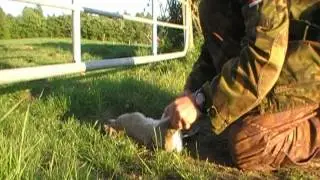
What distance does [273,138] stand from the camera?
3.05m

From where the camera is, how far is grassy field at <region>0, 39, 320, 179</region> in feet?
7.65

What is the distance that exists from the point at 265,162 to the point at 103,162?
882 millimetres

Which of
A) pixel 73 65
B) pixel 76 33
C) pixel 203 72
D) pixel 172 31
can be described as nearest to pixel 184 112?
pixel 203 72

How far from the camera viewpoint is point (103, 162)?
9.11 feet

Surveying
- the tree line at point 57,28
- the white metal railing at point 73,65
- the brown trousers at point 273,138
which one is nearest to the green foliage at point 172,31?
the white metal railing at point 73,65

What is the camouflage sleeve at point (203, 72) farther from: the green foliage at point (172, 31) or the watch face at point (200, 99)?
the green foliage at point (172, 31)

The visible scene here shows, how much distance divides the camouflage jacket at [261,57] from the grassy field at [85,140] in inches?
13.3

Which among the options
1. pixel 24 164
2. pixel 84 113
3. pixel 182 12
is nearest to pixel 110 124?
pixel 84 113

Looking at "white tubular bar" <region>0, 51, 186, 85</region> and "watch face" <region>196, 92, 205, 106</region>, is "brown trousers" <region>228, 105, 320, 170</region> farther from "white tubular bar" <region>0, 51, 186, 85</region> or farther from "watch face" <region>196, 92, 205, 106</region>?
"white tubular bar" <region>0, 51, 186, 85</region>

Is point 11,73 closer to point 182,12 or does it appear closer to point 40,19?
point 182,12

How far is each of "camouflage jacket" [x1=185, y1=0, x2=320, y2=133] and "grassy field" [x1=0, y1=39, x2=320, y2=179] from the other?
34 cm

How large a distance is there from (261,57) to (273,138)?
579mm

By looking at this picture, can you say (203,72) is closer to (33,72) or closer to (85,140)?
(85,140)

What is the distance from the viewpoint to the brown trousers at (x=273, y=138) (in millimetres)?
3020
